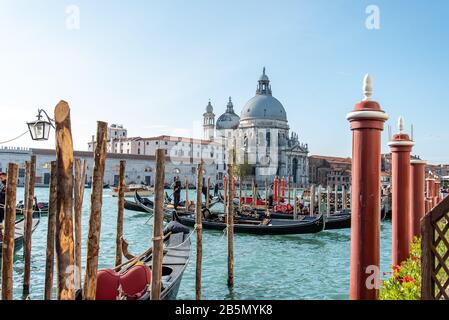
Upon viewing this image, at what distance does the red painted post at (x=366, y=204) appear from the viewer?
2.13 m

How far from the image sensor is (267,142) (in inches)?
2095

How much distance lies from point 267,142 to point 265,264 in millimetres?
45994

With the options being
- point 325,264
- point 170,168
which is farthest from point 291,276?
point 170,168

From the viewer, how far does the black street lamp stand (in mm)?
4527

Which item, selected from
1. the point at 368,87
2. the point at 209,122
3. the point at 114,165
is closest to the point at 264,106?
the point at 209,122

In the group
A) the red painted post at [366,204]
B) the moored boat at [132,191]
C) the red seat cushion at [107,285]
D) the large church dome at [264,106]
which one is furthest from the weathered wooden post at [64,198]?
the large church dome at [264,106]

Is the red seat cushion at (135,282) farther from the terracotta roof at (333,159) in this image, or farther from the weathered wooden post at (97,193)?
the terracotta roof at (333,159)

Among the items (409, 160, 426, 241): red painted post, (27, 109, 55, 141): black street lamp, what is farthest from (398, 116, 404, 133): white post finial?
(27, 109, 55, 141): black street lamp

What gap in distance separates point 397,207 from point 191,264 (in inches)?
177

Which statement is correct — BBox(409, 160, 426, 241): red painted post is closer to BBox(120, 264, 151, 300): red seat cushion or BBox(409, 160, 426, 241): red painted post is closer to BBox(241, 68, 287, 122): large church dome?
BBox(120, 264, 151, 300): red seat cushion

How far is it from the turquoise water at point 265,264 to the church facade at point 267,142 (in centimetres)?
4043
